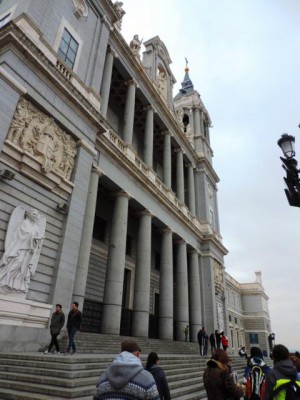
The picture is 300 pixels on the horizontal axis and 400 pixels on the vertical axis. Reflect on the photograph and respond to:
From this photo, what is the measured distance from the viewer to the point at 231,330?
4272 centimetres

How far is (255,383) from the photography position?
3988 millimetres

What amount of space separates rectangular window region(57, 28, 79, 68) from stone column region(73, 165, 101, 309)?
463 cm

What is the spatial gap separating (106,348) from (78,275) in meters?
2.76

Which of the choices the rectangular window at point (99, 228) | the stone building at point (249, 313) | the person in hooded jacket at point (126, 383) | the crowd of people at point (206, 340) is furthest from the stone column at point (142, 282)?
the stone building at point (249, 313)

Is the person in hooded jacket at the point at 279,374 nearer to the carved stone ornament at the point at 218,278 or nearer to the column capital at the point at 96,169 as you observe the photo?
the column capital at the point at 96,169

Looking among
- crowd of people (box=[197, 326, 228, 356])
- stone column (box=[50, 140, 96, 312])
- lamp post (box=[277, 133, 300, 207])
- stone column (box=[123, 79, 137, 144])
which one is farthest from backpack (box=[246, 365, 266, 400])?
stone column (box=[123, 79, 137, 144])

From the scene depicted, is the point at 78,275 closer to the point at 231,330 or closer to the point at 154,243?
the point at 154,243

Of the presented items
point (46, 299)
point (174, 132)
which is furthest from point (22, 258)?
point (174, 132)

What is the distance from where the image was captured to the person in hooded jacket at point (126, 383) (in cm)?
223

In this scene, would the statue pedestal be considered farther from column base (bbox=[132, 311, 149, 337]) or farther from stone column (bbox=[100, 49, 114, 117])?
stone column (bbox=[100, 49, 114, 117])

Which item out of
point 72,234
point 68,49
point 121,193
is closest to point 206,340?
point 121,193

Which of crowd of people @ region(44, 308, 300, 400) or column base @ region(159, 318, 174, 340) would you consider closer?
crowd of people @ region(44, 308, 300, 400)

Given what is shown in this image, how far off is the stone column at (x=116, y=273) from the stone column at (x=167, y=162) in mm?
6635

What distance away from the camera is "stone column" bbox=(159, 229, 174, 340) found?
17.3 metres
